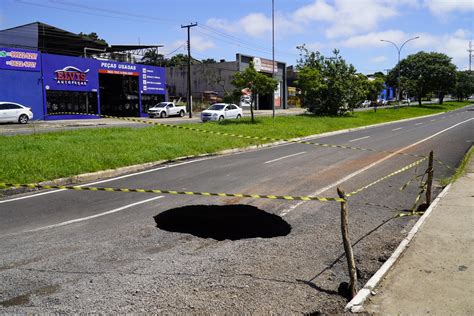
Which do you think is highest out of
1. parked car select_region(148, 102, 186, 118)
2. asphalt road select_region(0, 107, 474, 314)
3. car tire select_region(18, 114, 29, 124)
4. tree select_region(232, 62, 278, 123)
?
tree select_region(232, 62, 278, 123)

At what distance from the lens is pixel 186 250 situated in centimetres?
564

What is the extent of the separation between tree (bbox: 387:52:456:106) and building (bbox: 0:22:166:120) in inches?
1941

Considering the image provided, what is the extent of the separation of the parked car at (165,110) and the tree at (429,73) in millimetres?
46794

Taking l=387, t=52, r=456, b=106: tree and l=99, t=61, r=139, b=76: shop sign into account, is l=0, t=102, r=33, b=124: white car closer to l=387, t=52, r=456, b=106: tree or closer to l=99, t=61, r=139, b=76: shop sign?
l=99, t=61, r=139, b=76: shop sign

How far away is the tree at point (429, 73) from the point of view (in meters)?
76.7

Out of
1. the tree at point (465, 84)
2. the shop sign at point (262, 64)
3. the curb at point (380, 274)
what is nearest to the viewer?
the curb at point (380, 274)

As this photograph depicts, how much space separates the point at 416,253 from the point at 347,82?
136 feet

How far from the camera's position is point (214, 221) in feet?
23.0

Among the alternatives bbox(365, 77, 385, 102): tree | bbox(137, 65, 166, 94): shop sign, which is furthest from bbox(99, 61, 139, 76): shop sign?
bbox(365, 77, 385, 102): tree

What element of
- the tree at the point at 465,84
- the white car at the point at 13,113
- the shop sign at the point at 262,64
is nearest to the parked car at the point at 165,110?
the white car at the point at 13,113

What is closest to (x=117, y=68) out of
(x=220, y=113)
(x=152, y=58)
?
(x=220, y=113)

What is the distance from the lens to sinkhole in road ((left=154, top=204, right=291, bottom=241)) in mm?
6387

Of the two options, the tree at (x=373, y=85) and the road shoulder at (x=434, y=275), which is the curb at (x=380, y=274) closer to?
the road shoulder at (x=434, y=275)

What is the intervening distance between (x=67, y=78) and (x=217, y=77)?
93.2 feet
